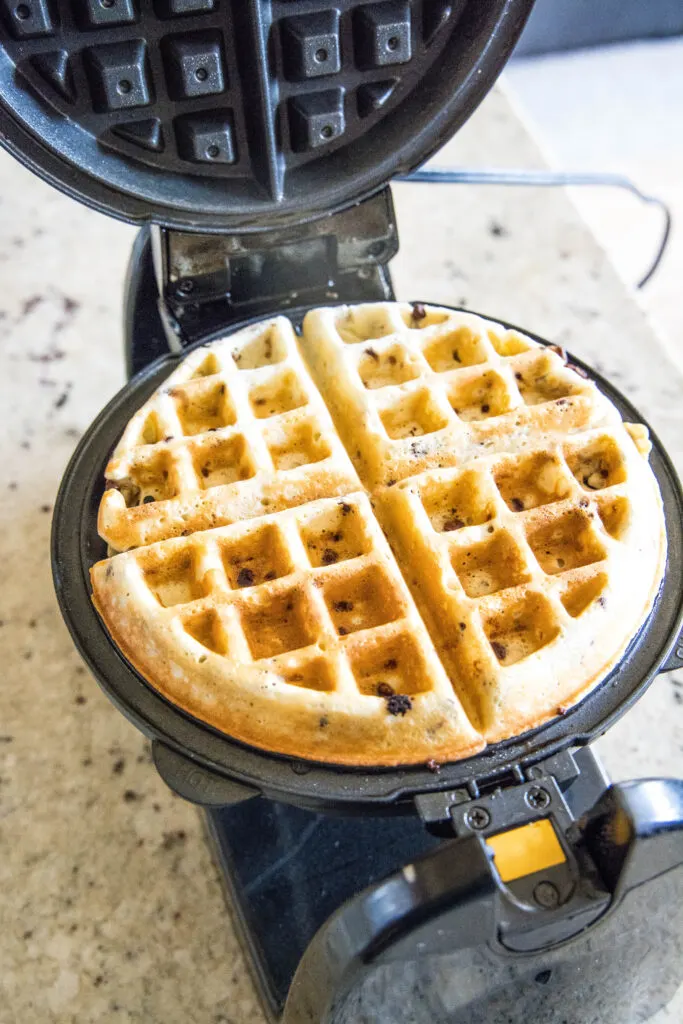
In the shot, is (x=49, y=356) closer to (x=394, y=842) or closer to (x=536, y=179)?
(x=536, y=179)

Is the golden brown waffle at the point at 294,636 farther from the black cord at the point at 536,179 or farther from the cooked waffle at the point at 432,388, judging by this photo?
the black cord at the point at 536,179

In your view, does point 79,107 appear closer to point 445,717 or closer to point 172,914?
point 445,717

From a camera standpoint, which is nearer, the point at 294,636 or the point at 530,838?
the point at 530,838

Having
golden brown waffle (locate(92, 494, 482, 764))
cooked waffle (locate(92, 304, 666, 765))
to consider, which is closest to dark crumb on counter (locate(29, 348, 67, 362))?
cooked waffle (locate(92, 304, 666, 765))

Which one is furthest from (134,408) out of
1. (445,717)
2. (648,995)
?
(648,995)

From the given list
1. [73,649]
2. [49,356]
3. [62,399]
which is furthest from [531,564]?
[49,356]

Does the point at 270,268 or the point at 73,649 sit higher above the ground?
the point at 270,268
